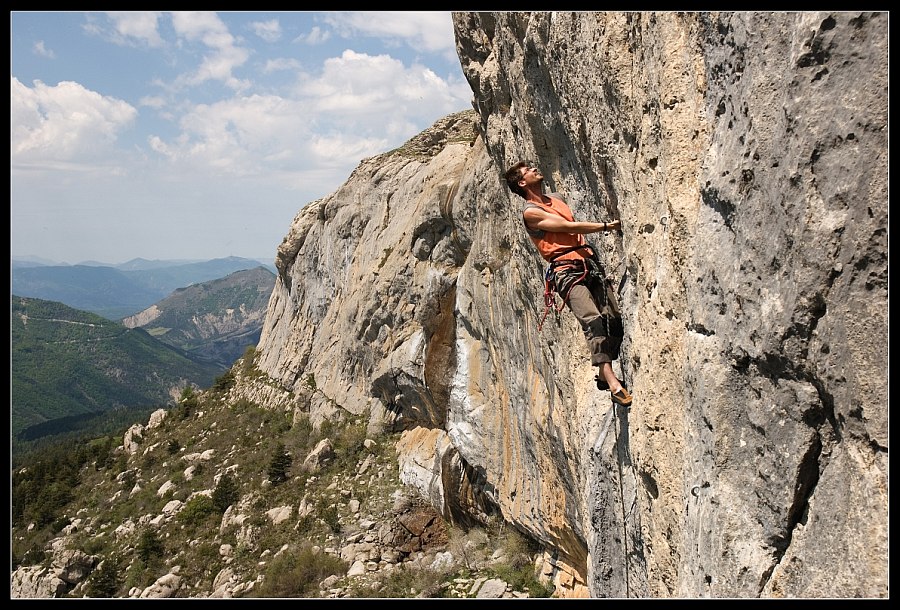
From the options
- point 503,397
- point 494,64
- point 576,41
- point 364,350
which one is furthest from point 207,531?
point 576,41

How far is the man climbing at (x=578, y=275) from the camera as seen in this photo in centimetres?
605

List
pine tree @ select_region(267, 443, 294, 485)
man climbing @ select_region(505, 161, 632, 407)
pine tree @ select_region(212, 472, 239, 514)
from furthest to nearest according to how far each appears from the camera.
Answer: pine tree @ select_region(267, 443, 294, 485) < pine tree @ select_region(212, 472, 239, 514) < man climbing @ select_region(505, 161, 632, 407)

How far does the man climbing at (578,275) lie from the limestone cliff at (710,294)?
0.77ft

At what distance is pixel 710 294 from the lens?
425 centimetres

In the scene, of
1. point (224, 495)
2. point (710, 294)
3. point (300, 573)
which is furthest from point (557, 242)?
point (224, 495)

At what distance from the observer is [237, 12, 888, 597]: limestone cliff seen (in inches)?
119

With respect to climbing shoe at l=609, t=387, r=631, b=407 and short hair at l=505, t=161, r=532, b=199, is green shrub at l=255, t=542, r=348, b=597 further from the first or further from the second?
short hair at l=505, t=161, r=532, b=199

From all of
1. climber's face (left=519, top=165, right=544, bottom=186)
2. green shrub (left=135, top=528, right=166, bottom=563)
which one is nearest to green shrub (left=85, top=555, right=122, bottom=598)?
green shrub (left=135, top=528, right=166, bottom=563)

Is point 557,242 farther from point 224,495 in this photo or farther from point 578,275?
point 224,495

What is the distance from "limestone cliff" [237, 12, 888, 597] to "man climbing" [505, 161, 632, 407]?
0.23 metres

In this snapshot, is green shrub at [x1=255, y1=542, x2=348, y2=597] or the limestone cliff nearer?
the limestone cliff

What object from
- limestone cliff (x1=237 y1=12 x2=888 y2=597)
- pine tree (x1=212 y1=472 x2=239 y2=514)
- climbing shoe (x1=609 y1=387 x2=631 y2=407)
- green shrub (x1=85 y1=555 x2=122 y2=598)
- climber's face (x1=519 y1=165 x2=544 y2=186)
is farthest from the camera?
pine tree (x1=212 y1=472 x2=239 y2=514)

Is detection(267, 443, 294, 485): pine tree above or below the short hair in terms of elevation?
below

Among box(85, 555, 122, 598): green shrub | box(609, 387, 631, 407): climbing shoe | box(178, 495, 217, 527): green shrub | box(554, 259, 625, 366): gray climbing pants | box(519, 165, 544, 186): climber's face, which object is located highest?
box(519, 165, 544, 186): climber's face
